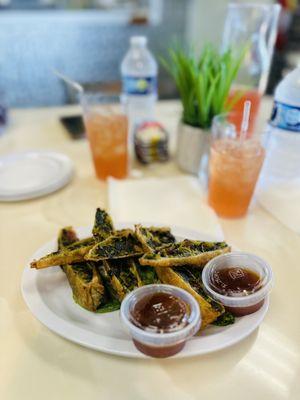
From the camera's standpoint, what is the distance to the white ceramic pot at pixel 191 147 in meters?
1.02

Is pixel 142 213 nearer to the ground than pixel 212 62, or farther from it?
nearer to the ground

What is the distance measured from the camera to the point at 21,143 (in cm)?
128

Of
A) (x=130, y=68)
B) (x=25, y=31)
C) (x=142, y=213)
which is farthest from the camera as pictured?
(x=25, y=31)

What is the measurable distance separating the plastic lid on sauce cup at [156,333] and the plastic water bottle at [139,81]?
72 centimetres

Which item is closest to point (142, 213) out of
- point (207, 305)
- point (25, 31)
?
point (207, 305)

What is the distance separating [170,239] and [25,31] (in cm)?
292

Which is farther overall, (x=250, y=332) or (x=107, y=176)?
(x=107, y=176)

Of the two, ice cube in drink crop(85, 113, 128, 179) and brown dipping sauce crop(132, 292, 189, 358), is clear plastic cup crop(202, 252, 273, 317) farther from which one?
ice cube in drink crop(85, 113, 128, 179)

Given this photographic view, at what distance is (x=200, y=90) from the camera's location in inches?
38.0

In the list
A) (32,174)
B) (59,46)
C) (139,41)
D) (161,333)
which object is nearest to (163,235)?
(161,333)

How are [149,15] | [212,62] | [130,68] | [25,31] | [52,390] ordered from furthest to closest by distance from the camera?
[149,15]
[25,31]
[130,68]
[212,62]
[52,390]

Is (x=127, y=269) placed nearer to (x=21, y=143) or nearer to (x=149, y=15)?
(x=21, y=143)

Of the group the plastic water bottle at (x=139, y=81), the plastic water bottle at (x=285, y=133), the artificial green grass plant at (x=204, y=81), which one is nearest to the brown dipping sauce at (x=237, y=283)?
the plastic water bottle at (x=285, y=133)

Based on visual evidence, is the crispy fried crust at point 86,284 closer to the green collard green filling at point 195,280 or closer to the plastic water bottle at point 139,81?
the green collard green filling at point 195,280
